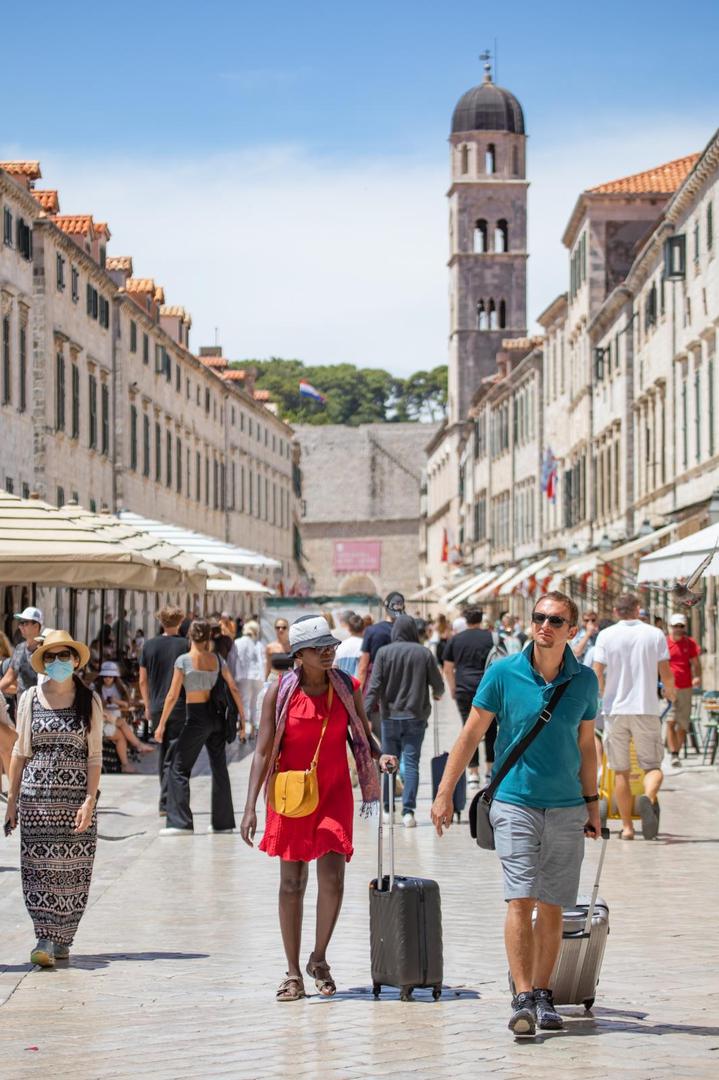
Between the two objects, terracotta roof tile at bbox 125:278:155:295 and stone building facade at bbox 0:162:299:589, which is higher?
terracotta roof tile at bbox 125:278:155:295

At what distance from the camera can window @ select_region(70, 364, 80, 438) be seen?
40594 mm

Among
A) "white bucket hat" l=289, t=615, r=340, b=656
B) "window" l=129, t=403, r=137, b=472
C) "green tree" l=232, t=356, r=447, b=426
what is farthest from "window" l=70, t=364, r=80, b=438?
"green tree" l=232, t=356, r=447, b=426

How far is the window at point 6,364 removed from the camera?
34375 mm

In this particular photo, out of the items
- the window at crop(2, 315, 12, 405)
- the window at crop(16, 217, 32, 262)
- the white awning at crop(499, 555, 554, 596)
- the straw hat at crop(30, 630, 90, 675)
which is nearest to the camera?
the straw hat at crop(30, 630, 90, 675)

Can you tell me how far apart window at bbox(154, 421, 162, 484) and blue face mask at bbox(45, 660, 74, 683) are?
4429 cm

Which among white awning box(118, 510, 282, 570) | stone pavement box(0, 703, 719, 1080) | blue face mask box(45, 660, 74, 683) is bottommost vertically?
stone pavement box(0, 703, 719, 1080)

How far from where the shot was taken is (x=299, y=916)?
8.17 meters

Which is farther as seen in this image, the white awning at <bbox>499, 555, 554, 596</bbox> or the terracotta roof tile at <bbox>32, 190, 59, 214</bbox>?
the white awning at <bbox>499, 555, 554, 596</bbox>

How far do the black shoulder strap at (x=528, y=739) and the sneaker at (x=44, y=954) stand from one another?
2.63m

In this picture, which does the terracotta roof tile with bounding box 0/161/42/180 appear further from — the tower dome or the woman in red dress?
the tower dome

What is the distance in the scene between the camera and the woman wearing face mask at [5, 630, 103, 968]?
9133 mm

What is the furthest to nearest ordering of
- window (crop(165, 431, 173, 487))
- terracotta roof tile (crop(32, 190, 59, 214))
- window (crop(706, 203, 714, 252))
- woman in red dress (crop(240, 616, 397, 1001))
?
window (crop(165, 431, 173, 487))
terracotta roof tile (crop(32, 190, 59, 214))
window (crop(706, 203, 714, 252))
woman in red dress (crop(240, 616, 397, 1001))

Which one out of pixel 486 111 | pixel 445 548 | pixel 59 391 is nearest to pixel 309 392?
pixel 445 548

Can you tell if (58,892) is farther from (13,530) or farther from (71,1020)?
(13,530)
